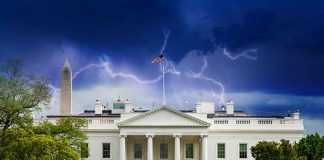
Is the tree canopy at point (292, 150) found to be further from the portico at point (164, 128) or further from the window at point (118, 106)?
the window at point (118, 106)

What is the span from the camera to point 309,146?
79000 mm

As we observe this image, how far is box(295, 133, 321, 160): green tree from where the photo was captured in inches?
3100

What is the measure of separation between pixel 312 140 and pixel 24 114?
3409 cm

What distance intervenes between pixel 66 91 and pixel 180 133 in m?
24.8

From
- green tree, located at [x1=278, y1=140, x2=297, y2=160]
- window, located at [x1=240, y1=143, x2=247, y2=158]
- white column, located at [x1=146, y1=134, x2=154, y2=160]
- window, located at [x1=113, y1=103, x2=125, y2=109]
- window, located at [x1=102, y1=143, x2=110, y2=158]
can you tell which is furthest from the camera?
window, located at [x1=113, y1=103, x2=125, y2=109]

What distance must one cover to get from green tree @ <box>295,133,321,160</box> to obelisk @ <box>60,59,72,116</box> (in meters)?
37.3

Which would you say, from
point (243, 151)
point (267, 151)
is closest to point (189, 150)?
point (243, 151)

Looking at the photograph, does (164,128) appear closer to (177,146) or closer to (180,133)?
(180,133)

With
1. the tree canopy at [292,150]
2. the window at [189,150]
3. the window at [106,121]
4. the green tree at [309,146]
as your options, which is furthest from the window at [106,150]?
the green tree at [309,146]

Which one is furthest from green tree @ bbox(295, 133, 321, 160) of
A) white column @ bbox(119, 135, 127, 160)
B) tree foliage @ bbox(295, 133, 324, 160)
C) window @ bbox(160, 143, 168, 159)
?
white column @ bbox(119, 135, 127, 160)

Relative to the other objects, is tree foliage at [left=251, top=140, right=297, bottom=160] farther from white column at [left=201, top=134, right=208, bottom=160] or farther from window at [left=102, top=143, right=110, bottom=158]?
window at [left=102, top=143, right=110, bottom=158]

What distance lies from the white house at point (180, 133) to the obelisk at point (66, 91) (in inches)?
442

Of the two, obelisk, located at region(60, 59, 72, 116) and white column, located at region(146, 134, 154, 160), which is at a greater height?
obelisk, located at region(60, 59, 72, 116)

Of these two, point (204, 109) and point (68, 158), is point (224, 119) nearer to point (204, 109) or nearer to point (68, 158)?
point (204, 109)
